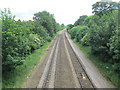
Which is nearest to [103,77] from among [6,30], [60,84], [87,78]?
[87,78]

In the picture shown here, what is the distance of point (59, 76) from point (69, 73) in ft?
3.27

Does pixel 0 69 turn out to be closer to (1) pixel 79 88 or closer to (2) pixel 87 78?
(1) pixel 79 88

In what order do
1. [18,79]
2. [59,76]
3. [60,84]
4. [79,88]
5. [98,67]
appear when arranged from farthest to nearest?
1. [98,67]
2. [59,76]
3. [18,79]
4. [60,84]
5. [79,88]

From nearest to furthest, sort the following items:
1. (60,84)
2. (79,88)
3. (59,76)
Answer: (79,88)
(60,84)
(59,76)

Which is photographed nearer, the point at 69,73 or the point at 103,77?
the point at 103,77

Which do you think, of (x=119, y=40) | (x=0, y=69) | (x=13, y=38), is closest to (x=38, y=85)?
(x=0, y=69)

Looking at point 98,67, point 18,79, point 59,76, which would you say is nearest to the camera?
point 18,79

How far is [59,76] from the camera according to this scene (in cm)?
1048

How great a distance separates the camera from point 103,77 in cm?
1020

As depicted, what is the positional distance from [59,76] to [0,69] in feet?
13.7

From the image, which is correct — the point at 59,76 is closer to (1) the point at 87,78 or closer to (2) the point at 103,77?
(1) the point at 87,78

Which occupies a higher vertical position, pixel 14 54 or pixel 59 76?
pixel 14 54

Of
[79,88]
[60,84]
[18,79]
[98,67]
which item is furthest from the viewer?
[98,67]

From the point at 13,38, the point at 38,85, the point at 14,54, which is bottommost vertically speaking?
the point at 38,85
